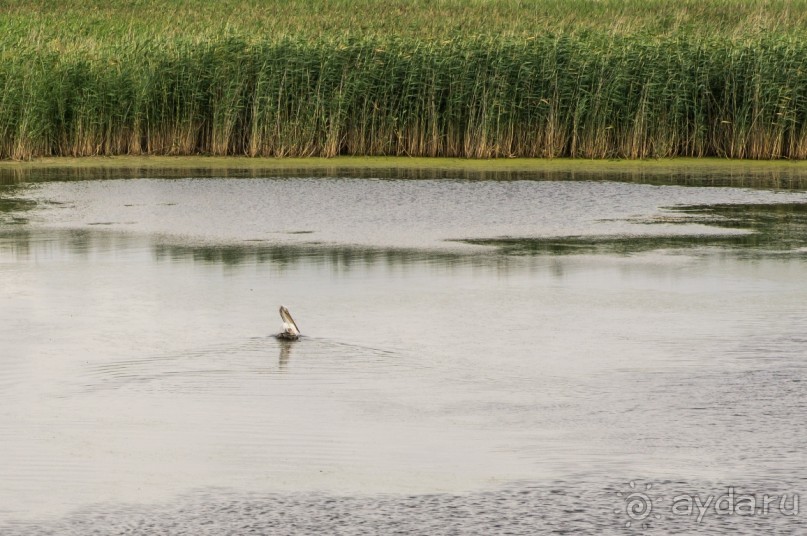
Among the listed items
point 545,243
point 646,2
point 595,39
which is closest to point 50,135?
point 595,39

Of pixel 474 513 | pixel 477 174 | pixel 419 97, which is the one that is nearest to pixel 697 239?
pixel 477 174

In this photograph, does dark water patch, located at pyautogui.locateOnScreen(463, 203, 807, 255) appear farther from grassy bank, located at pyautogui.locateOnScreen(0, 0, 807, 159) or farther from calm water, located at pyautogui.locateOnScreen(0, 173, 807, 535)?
grassy bank, located at pyautogui.locateOnScreen(0, 0, 807, 159)

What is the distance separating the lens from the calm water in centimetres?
669

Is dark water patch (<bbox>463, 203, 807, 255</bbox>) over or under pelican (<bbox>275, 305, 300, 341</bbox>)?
over

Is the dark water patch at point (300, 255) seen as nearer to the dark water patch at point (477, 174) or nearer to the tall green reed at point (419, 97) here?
the dark water patch at point (477, 174)

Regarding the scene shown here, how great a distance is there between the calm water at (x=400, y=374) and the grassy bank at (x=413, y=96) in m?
6.56

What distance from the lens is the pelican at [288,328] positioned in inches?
400

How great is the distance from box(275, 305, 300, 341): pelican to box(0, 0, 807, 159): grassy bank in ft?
45.6

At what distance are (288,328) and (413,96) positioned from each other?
14.0m

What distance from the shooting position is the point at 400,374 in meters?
9.26

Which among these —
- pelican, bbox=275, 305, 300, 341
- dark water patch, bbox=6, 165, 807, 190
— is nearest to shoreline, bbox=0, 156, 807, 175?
dark water patch, bbox=6, 165, 807, 190

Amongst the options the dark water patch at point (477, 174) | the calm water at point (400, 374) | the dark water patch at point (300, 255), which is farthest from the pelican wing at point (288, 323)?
the dark water patch at point (477, 174)

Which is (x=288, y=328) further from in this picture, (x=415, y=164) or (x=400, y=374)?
(x=415, y=164)

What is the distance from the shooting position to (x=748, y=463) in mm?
7203
